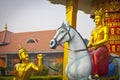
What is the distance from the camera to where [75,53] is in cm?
351

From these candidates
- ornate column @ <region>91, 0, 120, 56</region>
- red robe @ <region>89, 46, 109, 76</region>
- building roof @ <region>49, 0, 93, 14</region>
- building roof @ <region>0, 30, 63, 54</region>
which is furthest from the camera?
building roof @ <region>0, 30, 63, 54</region>

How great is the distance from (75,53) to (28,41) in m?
3.41

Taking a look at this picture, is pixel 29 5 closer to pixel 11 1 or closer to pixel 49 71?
pixel 11 1

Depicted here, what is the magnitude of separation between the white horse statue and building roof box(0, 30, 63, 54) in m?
2.99

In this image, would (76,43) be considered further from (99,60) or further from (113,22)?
(113,22)

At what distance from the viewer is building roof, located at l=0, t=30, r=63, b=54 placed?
262 inches

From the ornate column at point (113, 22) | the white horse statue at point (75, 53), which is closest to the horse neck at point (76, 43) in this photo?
the white horse statue at point (75, 53)

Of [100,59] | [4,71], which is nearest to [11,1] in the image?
[4,71]

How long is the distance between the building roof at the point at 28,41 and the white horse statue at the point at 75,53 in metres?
2.99

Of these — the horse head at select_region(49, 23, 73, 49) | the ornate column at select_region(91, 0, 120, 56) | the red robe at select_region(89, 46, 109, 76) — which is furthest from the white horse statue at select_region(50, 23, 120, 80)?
the ornate column at select_region(91, 0, 120, 56)

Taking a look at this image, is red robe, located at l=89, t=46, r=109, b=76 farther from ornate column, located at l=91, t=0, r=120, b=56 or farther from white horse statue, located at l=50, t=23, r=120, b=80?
ornate column, located at l=91, t=0, r=120, b=56

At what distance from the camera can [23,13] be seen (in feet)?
21.5

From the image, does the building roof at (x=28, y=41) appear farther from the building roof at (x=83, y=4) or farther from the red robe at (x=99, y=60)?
the red robe at (x=99, y=60)

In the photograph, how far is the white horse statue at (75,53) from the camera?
11.3 feet
